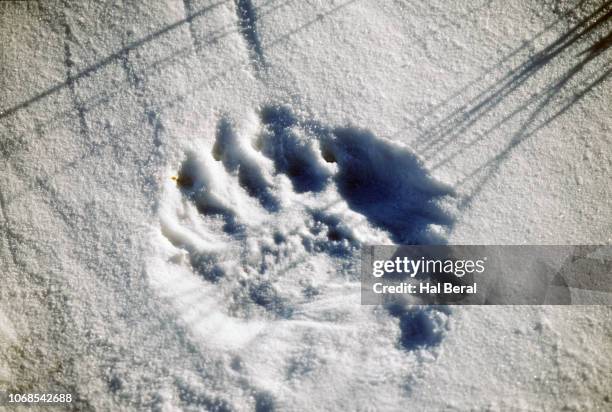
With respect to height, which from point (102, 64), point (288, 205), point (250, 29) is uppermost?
point (250, 29)

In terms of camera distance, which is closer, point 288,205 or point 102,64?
point 288,205

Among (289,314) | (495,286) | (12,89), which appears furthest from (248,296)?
(12,89)

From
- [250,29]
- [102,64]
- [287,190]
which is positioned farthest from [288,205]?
[102,64]

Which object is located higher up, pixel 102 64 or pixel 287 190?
pixel 102 64

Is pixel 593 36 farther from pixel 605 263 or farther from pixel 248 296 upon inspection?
pixel 248 296

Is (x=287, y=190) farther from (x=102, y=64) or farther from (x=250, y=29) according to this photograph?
(x=102, y=64)

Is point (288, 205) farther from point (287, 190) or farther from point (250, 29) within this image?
point (250, 29)

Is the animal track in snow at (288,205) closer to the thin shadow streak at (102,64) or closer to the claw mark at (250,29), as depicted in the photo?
the claw mark at (250,29)

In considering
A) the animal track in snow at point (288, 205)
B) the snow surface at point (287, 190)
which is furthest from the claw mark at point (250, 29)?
the animal track in snow at point (288, 205)
